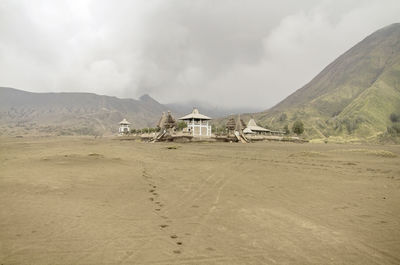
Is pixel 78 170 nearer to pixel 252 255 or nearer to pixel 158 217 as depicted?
pixel 158 217

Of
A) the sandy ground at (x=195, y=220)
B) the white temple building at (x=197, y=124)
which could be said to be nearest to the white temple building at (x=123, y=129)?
the white temple building at (x=197, y=124)

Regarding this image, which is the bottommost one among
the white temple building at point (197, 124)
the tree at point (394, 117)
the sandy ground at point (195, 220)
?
the sandy ground at point (195, 220)

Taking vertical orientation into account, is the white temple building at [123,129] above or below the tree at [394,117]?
below

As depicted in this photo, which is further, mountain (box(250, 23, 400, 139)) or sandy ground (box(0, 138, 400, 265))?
mountain (box(250, 23, 400, 139))

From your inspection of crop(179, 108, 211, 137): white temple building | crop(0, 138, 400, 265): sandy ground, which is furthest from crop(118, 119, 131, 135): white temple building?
crop(0, 138, 400, 265): sandy ground

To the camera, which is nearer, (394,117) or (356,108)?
(394,117)

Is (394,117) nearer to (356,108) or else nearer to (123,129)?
(356,108)

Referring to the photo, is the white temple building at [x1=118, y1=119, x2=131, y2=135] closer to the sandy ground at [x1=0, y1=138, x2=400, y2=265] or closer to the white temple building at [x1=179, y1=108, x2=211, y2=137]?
the white temple building at [x1=179, y1=108, x2=211, y2=137]

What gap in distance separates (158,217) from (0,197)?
4324mm

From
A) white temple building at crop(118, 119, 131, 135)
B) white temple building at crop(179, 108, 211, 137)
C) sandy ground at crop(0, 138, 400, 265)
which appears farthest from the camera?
white temple building at crop(118, 119, 131, 135)

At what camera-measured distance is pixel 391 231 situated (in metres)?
4.46

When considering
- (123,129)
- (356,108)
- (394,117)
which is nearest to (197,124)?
(123,129)

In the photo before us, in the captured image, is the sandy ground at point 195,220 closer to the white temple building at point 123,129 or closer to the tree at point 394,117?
the white temple building at point 123,129

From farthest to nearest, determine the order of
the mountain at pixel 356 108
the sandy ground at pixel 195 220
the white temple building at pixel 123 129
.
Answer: the mountain at pixel 356 108 → the white temple building at pixel 123 129 → the sandy ground at pixel 195 220
